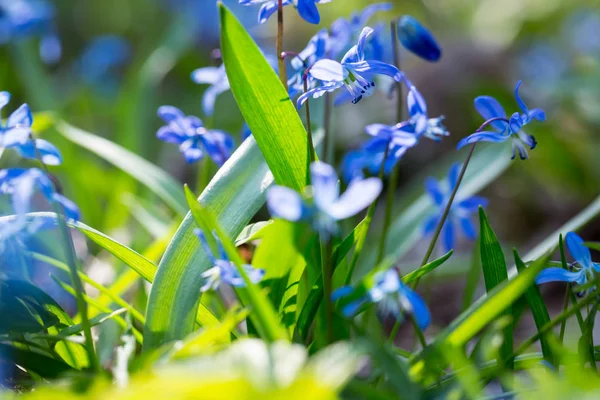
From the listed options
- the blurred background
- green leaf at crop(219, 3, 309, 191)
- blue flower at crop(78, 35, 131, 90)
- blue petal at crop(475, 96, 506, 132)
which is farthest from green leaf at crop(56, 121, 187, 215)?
blue flower at crop(78, 35, 131, 90)

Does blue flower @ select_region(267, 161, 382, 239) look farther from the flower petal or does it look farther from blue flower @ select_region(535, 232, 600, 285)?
blue flower @ select_region(535, 232, 600, 285)

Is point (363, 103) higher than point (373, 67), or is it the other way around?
point (373, 67)

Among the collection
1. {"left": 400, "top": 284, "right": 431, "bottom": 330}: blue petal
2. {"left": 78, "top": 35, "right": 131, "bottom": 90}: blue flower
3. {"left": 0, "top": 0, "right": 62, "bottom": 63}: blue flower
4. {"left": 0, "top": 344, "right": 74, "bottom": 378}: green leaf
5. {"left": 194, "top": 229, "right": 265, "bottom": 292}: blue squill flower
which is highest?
{"left": 0, "top": 0, "right": 62, "bottom": 63}: blue flower

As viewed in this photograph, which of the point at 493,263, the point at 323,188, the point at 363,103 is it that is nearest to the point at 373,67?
the point at 323,188

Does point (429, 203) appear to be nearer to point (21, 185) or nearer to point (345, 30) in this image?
point (345, 30)

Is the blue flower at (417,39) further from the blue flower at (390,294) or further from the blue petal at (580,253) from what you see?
the blue flower at (390,294)

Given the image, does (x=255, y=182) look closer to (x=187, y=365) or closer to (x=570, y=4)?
(x=187, y=365)

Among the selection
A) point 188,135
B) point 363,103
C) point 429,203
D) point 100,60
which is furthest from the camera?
point 363,103

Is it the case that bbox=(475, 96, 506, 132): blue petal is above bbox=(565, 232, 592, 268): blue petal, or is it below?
above
